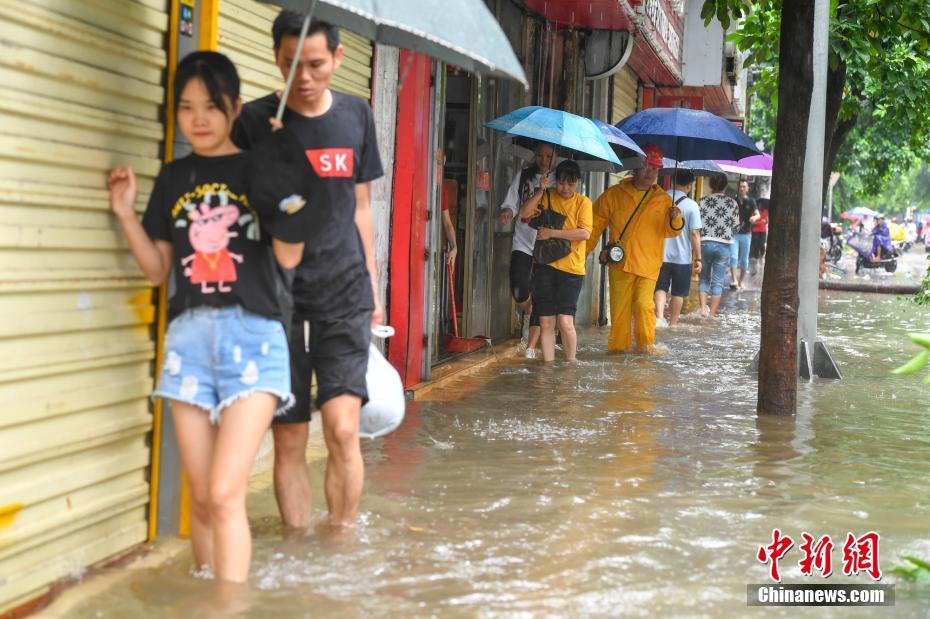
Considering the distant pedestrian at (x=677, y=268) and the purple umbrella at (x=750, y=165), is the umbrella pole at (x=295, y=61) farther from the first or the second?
the purple umbrella at (x=750, y=165)

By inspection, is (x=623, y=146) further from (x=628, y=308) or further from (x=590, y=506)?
(x=590, y=506)

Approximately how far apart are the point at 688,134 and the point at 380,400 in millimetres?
6680

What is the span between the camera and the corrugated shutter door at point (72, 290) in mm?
3568

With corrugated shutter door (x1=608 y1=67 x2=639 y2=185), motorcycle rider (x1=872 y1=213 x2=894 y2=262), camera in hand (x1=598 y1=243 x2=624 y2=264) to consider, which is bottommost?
camera in hand (x1=598 y1=243 x2=624 y2=264)

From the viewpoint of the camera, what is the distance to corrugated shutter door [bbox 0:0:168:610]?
11.7 ft

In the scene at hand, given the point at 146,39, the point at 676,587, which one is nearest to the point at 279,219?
the point at 146,39

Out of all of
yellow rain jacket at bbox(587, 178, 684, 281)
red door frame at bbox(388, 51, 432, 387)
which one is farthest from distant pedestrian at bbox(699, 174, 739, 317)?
red door frame at bbox(388, 51, 432, 387)

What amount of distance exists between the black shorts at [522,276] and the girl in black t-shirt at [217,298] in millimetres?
7047

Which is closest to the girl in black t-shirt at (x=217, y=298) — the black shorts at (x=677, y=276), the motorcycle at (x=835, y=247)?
the black shorts at (x=677, y=276)

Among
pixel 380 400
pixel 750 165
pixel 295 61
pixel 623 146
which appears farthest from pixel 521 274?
pixel 750 165

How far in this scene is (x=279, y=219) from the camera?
12.1 ft

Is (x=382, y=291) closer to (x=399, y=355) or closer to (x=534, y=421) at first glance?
A: (x=399, y=355)

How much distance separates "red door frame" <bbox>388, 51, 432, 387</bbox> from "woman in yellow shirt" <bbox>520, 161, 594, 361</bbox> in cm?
190

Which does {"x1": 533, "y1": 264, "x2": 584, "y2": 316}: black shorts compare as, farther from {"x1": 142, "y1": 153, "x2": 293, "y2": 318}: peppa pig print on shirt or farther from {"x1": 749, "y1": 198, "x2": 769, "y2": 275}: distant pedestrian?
{"x1": 749, "y1": 198, "x2": 769, "y2": 275}: distant pedestrian
